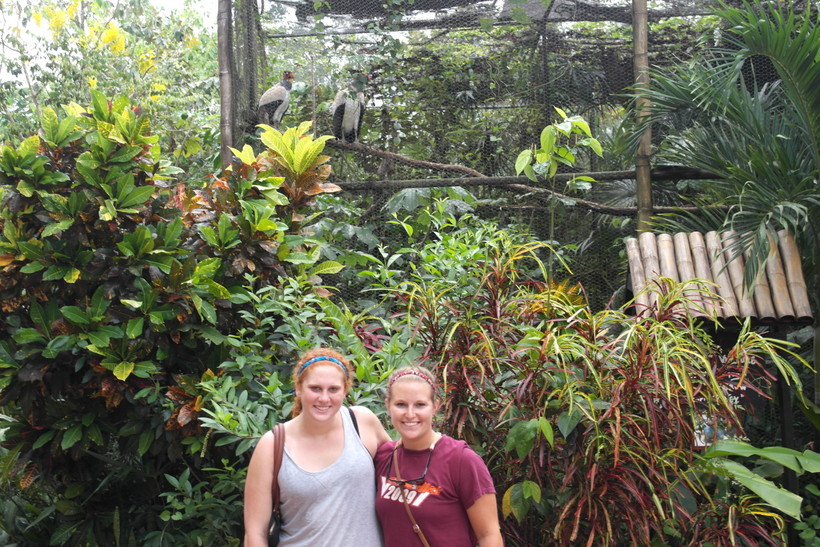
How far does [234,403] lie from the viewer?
285 cm

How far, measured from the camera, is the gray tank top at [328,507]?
6.52 feet

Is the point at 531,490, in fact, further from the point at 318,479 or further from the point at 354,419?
the point at 318,479

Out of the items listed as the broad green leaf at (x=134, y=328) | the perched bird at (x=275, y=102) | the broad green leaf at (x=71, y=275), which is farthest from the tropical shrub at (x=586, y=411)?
the perched bird at (x=275, y=102)

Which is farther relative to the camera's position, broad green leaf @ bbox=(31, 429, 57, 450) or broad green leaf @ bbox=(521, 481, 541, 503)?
broad green leaf @ bbox=(31, 429, 57, 450)

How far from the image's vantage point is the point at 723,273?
3.91m

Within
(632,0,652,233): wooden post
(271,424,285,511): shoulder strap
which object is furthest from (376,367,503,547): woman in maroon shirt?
(632,0,652,233): wooden post

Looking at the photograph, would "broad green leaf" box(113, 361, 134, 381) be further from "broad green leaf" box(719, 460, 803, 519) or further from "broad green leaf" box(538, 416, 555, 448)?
"broad green leaf" box(719, 460, 803, 519)

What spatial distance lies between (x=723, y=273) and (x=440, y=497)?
8.47ft

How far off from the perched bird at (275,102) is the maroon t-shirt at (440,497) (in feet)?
11.4

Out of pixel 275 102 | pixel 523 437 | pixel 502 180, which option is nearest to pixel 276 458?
pixel 523 437

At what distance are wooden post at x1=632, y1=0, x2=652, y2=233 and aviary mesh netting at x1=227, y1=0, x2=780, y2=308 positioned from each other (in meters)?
0.09

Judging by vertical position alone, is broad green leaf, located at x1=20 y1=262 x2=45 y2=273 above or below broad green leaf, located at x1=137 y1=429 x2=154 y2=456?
above

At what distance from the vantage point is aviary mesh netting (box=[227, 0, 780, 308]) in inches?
183

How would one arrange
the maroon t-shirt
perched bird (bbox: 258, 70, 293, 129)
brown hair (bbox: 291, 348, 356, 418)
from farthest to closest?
perched bird (bbox: 258, 70, 293, 129) < brown hair (bbox: 291, 348, 356, 418) < the maroon t-shirt
